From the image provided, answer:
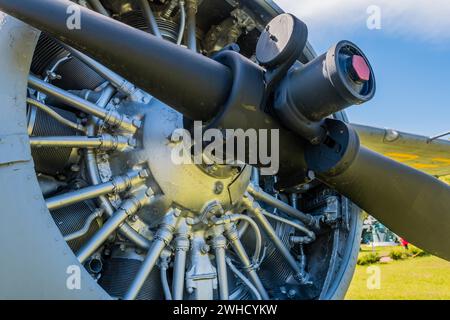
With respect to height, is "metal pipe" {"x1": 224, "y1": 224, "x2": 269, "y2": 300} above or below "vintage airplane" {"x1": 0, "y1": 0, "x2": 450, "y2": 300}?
below

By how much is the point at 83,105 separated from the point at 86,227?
3.02 ft

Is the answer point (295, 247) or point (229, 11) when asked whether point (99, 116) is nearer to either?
point (229, 11)

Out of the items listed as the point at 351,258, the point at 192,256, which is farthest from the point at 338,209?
the point at 192,256

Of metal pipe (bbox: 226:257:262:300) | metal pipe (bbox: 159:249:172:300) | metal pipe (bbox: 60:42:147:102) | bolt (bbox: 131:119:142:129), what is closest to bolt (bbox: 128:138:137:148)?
bolt (bbox: 131:119:142:129)

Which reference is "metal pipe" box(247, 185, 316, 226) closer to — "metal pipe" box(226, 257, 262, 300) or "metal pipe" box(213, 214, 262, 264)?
"metal pipe" box(213, 214, 262, 264)

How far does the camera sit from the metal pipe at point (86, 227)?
134 inches

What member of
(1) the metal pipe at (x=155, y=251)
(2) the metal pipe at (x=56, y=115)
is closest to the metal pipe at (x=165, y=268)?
(1) the metal pipe at (x=155, y=251)

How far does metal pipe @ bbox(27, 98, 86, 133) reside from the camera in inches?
128

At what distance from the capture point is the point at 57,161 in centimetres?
371

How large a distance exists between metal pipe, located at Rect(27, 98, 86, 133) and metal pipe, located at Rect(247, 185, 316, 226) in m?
1.64

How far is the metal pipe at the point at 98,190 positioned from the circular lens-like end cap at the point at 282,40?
1514mm

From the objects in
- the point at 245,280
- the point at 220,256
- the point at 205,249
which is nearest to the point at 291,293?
the point at 245,280

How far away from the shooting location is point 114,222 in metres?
3.43

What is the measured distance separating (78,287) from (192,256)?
1.36m
